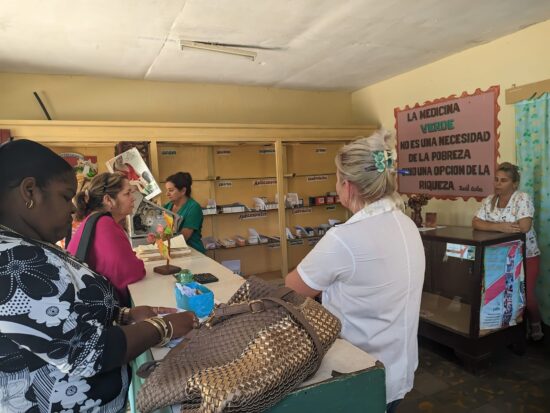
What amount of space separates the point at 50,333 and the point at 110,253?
1.05 metres

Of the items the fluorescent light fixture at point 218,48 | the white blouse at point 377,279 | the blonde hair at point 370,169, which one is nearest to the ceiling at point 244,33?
the fluorescent light fixture at point 218,48

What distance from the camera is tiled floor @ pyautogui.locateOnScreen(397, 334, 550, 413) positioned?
2.49 meters

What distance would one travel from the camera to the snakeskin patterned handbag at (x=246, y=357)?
0.75 metres

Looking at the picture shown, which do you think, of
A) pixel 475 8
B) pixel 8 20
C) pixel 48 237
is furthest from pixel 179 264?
pixel 475 8

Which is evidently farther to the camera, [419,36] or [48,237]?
[419,36]

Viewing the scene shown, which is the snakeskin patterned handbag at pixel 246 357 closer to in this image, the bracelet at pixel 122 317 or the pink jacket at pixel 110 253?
the bracelet at pixel 122 317

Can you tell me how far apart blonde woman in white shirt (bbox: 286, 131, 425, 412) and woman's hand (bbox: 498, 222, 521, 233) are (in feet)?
7.23

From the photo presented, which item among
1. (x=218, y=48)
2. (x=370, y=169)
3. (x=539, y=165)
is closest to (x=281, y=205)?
(x=218, y=48)

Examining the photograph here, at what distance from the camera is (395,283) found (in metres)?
1.23

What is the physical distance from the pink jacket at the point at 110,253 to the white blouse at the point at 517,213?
9.52 feet

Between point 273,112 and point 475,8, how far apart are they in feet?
8.61

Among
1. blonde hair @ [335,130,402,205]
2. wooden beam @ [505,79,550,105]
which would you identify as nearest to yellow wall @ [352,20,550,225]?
wooden beam @ [505,79,550,105]

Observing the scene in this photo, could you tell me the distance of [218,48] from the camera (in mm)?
3340

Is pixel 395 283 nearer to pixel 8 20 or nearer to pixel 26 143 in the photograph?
pixel 26 143
